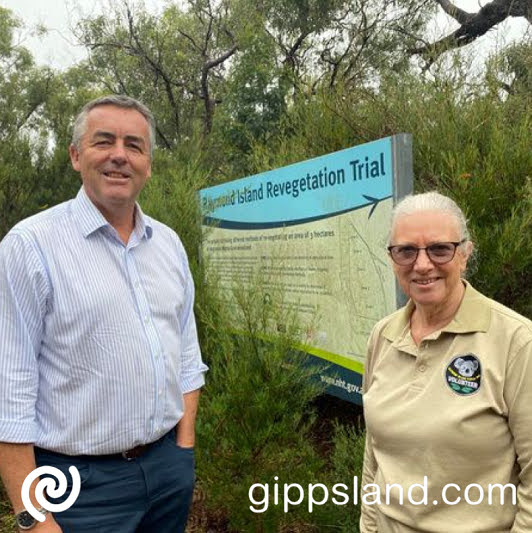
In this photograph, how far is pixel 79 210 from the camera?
87.5 inches

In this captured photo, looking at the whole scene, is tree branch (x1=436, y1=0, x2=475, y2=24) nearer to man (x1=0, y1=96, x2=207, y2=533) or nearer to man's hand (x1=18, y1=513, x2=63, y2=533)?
man (x1=0, y1=96, x2=207, y2=533)

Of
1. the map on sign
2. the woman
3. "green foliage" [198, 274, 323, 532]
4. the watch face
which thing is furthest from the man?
the map on sign

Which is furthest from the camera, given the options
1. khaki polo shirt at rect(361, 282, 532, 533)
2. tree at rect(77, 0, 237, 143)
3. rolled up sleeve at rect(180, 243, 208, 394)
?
tree at rect(77, 0, 237, 143)

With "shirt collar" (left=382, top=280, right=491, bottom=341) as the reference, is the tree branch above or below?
above

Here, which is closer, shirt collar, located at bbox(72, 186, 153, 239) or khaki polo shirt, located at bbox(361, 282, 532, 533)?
khaki polo shirt, located at bbox(361, 282, 532, 533)

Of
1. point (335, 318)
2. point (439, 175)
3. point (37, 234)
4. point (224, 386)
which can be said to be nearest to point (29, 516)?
point (37, 234)

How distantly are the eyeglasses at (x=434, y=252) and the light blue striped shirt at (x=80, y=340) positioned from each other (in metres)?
0.88

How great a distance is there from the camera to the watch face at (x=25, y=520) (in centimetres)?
195

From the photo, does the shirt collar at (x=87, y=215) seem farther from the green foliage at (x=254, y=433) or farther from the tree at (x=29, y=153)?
the tree at (x=29, y=153)

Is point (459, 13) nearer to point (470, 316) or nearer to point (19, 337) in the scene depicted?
point (470, 316)

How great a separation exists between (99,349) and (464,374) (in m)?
1.12

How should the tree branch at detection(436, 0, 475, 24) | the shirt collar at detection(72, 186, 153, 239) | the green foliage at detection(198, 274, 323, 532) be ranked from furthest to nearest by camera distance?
1. the tree branch at detection(436, 0, 475, 24)
2. the green foliage at detection(198, 274, 323, 532)
3. the shirt collar at detection(72, 186, 153, 239)

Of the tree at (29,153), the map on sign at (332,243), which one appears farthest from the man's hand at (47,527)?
the tree at (29,153)

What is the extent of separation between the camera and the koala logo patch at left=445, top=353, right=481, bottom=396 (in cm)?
168
